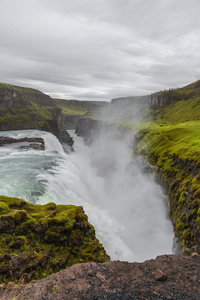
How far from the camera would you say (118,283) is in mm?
9820

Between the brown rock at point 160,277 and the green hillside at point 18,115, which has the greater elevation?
the green hillside at point 18,115

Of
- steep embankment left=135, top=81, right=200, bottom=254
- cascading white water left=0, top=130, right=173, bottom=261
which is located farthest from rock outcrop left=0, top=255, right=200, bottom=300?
cascading white water left=0, top=130, right=173, bottom=261

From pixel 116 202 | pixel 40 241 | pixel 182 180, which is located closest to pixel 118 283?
pixel 40 241

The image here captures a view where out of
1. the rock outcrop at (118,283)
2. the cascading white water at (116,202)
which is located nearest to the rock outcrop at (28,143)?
the cascading white water at (116,202)

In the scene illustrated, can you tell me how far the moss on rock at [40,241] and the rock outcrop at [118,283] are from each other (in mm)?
1301

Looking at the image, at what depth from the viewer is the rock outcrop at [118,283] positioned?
891cm

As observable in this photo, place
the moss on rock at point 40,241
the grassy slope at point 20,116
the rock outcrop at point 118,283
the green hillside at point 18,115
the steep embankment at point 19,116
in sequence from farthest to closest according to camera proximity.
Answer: the green hillside at point 18,115 → the grassy slope at point 20,116 → the steep embankment at point 19,116 → the moss on rock at point 40,241 → the rock outcrop at point 118,283

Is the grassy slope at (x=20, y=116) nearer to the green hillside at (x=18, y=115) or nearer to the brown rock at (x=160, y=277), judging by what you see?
the green hillside at (x=18, y=115)

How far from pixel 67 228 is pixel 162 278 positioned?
727 cm

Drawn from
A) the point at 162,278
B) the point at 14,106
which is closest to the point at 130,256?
the point at 162,278

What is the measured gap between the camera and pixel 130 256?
24.5 metres

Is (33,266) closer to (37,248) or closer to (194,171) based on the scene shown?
(37,248)

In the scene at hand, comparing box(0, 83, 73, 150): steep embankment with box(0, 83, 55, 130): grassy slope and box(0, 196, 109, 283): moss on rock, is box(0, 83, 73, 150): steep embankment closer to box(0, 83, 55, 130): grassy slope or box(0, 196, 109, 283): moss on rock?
box(0, 83, 55, 130): grassy slope

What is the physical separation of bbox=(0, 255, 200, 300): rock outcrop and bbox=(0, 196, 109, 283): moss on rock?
4.27 feet
